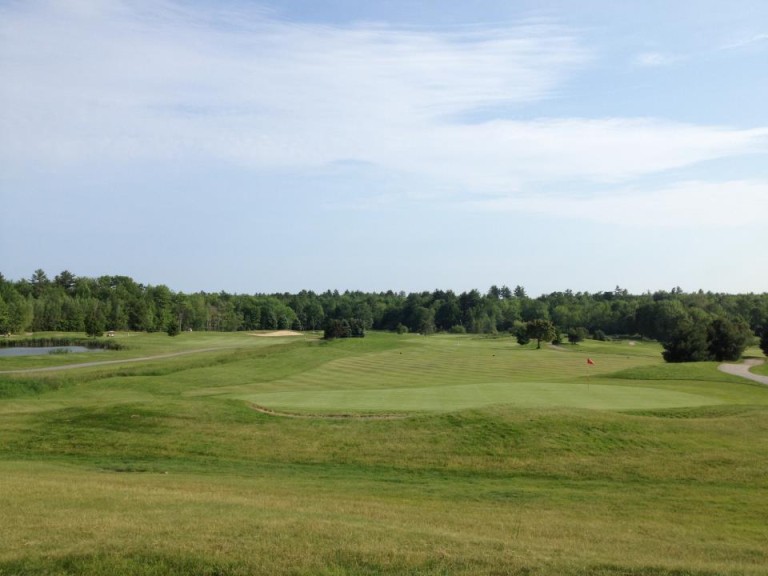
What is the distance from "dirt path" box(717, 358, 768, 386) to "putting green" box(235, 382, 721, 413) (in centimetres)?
1738

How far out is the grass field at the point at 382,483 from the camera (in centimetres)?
1058

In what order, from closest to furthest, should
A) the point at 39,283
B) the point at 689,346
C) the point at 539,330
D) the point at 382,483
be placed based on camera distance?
1. the point at 382,483
2. the point at 689,346
3. the point at 539,330
4. the point at 39,283

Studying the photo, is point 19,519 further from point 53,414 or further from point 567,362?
point 567,362

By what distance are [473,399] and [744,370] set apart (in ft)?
131

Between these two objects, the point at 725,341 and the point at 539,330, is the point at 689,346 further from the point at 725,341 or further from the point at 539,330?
the point at 539,330

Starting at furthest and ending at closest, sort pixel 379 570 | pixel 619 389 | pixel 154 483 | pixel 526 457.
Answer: pixel 619 389 → pixel 526 457 → pixel 154 483 → pixel 379 570

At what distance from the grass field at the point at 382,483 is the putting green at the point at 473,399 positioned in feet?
0.77

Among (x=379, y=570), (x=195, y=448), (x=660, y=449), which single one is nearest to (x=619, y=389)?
(x=660, y=449)

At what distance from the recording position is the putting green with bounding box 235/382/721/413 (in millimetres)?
32906

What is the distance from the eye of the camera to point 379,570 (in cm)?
995

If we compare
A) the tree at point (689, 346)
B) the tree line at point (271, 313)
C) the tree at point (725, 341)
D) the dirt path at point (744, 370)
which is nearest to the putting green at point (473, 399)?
the dirt path at point (744, 370)

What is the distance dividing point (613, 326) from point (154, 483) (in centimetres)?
16195

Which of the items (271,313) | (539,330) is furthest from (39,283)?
(539,330)

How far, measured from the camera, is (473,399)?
1465 inches
